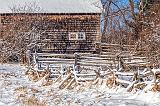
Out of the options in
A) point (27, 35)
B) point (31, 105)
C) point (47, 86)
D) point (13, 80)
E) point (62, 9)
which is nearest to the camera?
point (31, 105)

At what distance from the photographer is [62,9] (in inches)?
1423

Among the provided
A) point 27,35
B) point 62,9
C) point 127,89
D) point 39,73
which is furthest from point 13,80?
point 62,9

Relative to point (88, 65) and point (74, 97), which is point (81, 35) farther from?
point (74, 97)

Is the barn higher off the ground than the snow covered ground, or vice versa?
the barn

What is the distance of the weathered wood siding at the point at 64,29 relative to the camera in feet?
113

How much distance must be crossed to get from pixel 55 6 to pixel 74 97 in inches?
944

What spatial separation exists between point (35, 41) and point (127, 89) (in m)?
17.7

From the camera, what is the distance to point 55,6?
3659 cm

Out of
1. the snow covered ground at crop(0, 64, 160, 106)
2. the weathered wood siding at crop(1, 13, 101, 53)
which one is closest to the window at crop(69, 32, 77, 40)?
the weathered wood siding at crop(1, 13, 101, 53)

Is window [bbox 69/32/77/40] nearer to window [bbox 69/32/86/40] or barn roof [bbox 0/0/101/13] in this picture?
window [bbox 69/32/86/40]

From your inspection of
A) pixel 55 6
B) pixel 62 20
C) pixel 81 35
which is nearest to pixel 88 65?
pixel 62 20

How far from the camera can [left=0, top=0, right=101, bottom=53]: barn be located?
114 feet

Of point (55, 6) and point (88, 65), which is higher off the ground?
point (55, 6)

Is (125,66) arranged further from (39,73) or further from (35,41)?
(35,41)
